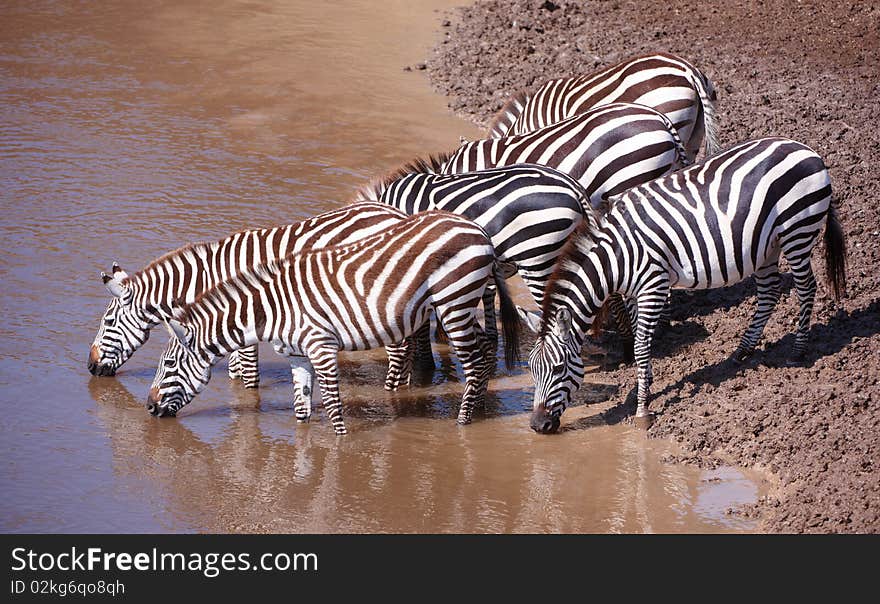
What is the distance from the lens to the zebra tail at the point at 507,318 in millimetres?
9734

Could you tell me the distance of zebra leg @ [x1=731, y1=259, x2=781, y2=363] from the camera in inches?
376

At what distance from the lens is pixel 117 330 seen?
32.2 feet

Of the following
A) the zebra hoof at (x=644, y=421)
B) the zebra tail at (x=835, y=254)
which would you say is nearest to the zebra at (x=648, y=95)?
the zebra tail at (x=835, y=254)

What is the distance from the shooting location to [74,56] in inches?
677

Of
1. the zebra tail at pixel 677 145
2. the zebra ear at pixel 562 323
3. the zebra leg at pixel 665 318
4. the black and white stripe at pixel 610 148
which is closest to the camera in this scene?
the zebra ear at pixel 562 323

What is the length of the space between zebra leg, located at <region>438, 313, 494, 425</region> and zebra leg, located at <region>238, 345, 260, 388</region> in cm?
182

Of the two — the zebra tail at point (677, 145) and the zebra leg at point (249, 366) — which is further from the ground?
the zebra tail at point (677, 145)

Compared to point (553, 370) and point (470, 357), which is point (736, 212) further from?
point (470, 357)

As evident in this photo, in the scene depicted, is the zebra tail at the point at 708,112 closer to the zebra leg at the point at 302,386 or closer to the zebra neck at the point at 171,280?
the zebra leg at the point at 302,386

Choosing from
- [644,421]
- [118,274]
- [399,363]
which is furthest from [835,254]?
[118,274]

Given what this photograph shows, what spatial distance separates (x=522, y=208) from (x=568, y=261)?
0.75 metres

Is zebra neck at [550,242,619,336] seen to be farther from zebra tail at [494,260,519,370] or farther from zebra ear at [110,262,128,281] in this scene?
zebra ear at [110,262,128,281]

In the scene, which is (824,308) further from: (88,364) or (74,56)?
(74,56)

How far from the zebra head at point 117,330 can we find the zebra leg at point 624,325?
14.2 feet
